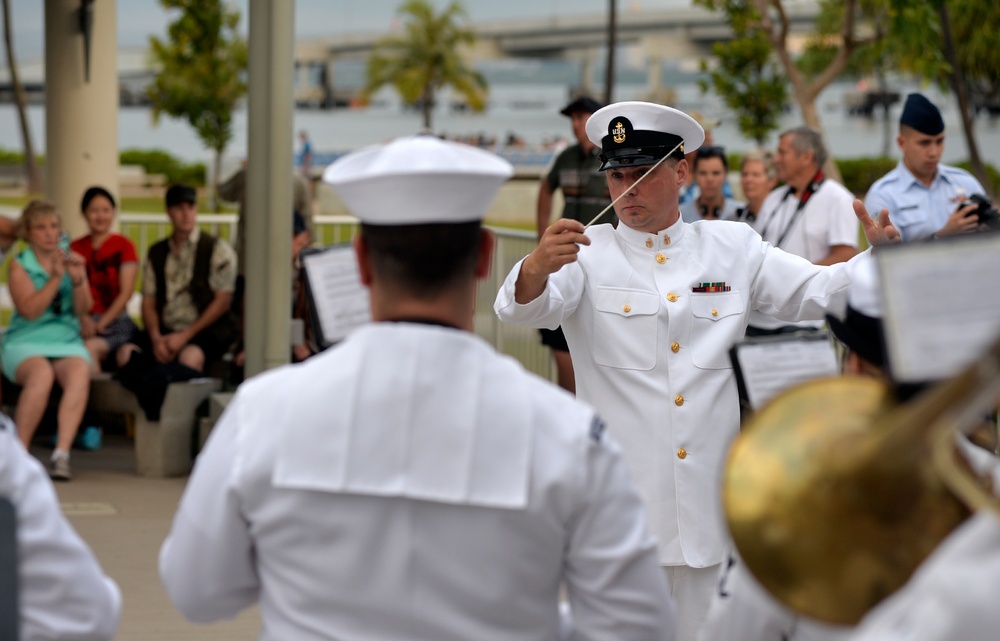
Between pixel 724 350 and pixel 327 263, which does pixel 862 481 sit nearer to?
Answer: pixel 327 263

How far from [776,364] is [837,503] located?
0.60m

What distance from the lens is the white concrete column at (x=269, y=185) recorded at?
7.23 m

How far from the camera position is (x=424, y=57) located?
6475cm

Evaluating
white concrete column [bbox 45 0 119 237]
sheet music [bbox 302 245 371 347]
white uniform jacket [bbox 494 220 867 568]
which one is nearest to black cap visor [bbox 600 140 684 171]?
white uniform jacket [bbox 494 220 867 568]

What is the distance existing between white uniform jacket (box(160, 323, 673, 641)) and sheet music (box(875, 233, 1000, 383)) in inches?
28.7

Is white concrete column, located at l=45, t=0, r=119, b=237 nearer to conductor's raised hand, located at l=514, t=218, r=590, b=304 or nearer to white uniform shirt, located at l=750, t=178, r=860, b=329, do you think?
white uniform shirt, located at l=750, t=178, r=860, b=329

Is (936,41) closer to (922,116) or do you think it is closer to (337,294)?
(922,116)

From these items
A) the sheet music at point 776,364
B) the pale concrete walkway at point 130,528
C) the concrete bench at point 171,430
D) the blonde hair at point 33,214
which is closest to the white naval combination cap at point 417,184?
the sheet music at point 776,364

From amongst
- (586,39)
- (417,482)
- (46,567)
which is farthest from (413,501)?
(586,39)

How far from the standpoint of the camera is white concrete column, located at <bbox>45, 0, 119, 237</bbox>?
381 inches

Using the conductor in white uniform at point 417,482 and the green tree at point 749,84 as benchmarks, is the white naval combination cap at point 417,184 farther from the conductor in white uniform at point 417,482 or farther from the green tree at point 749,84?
the green tree at point 749,84

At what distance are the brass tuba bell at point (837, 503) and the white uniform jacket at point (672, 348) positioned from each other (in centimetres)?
204

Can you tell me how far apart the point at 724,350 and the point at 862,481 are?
2.27 meters

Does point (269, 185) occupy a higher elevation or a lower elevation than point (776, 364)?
lower
